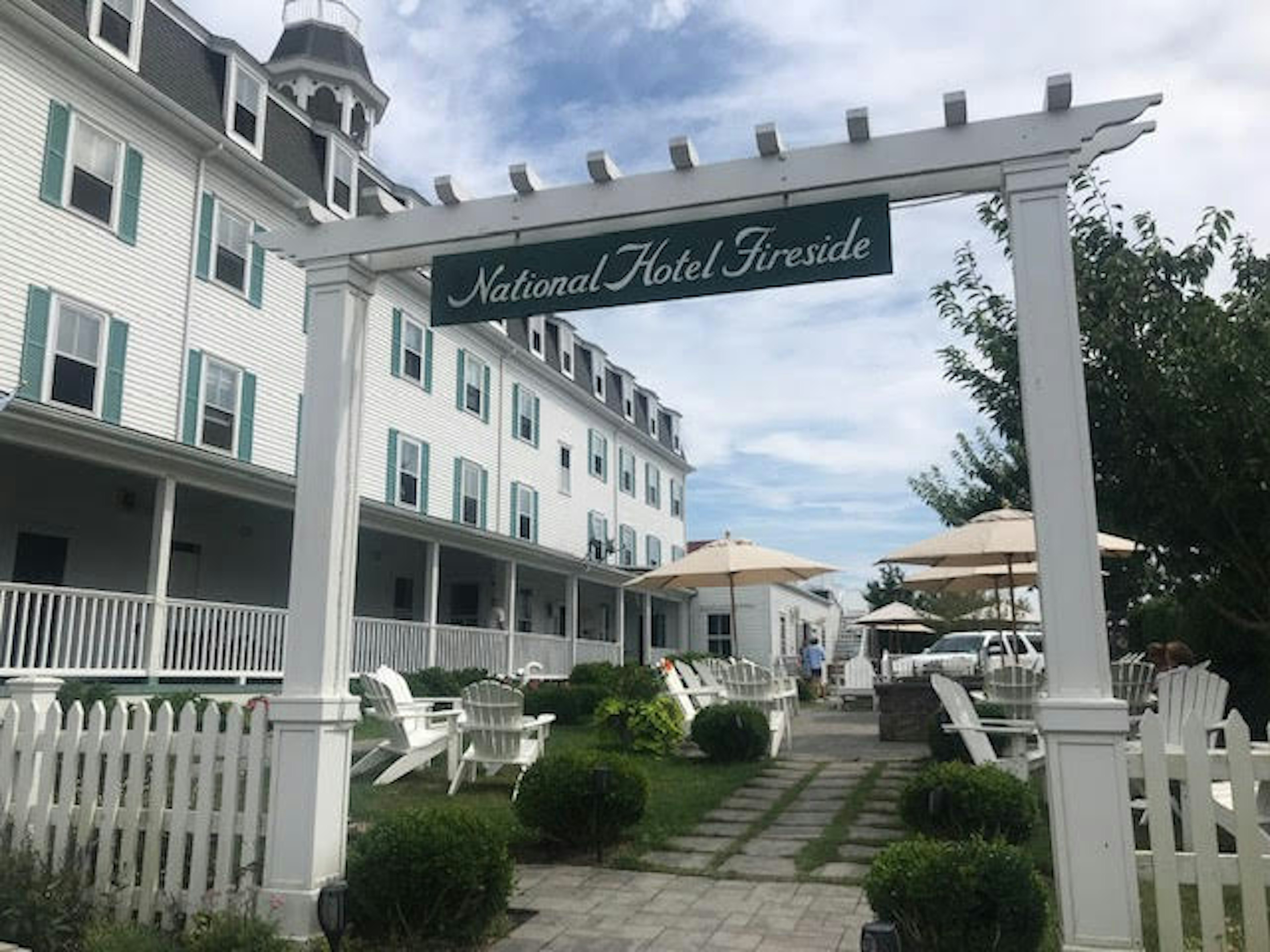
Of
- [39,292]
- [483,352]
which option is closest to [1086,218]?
[39,292]

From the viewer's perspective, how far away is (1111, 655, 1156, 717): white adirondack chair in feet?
31.5

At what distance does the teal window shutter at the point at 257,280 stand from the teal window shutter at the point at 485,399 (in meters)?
7.21

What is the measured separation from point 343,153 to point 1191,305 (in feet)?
52.4

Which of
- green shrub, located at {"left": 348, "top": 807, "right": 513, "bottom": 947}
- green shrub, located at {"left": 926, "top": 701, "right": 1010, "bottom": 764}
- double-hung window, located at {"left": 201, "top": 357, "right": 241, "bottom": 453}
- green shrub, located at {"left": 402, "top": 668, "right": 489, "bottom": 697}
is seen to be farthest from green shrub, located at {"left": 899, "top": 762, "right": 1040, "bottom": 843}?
double-hung window, located at {"left": 201, "top": 357, "right": 241, "bottom": 453}

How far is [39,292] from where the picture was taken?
1274cm

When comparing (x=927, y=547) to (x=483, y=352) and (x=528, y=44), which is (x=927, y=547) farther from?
(x=483, y=352)

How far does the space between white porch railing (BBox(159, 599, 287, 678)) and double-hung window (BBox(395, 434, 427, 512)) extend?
5.82m

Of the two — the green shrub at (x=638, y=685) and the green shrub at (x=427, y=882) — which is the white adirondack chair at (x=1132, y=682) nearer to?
the green shrub at (x=638, y=685)

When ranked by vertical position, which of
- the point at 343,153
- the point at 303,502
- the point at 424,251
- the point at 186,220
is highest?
the point at 343,153

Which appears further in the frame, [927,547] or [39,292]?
[39,292]

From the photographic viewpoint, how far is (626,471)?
3219 cm

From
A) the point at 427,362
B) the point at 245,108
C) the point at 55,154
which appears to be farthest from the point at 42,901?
the point at 427,362

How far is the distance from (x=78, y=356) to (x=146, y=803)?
32.8 feet

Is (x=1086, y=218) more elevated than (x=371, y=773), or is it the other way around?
(x=1086, y=218)
